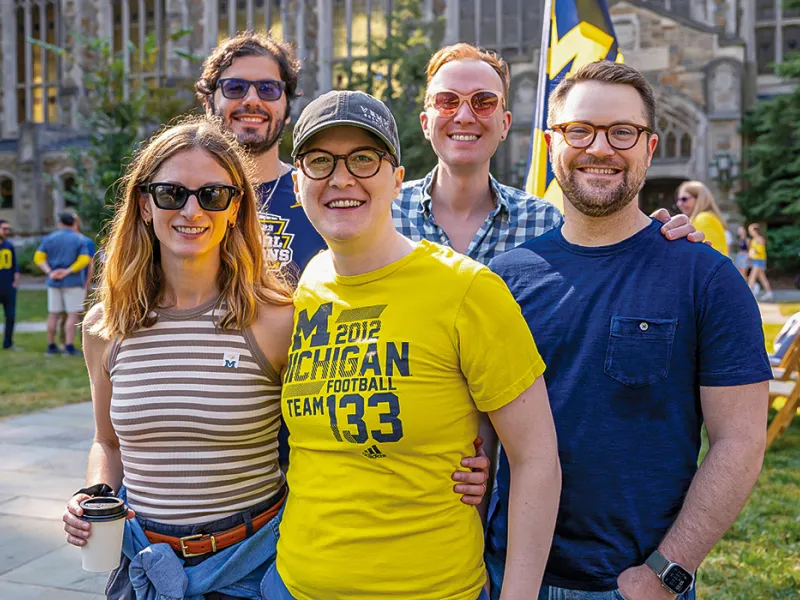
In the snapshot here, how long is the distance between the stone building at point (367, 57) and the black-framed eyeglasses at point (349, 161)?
12.2 meters

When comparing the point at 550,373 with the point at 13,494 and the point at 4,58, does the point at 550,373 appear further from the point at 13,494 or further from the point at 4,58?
the point at 4,58

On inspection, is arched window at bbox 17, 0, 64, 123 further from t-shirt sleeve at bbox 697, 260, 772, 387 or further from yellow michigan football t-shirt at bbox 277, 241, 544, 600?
t-shirt sleeve at bbox 697, 260, 772, 387

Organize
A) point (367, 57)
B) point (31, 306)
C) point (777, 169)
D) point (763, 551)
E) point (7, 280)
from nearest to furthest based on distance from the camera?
point (763, 551) < point (7, 280) < point (31, 306) < point (777, 169) < point (367, 57)

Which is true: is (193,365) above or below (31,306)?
above

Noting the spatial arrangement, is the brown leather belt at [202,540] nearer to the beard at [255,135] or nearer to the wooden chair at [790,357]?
the beard at [255,135]

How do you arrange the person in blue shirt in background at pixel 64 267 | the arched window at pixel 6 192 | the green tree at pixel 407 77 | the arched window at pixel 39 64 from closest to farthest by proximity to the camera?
the person in blue shirt in background at pixel 64 267, the green tree at pixel 407 77, the arched window at pixel 6 192, the arched window at pixel 39 64

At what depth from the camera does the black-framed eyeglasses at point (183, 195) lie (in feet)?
6.91

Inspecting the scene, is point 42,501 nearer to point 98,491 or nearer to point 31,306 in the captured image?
point 98,491

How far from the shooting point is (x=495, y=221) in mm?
2900

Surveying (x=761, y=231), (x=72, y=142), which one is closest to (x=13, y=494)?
(x=761, y=231)

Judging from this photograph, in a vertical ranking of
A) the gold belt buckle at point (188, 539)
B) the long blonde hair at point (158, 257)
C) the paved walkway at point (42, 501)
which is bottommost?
the paved walkway at point (42, 501)

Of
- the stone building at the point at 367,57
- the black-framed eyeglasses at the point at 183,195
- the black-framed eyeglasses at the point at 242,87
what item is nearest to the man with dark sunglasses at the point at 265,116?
the black-framed eyeglasses at the point at 242,87

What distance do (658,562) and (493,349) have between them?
2.13 ft

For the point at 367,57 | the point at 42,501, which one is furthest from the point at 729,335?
the point at 367,57
